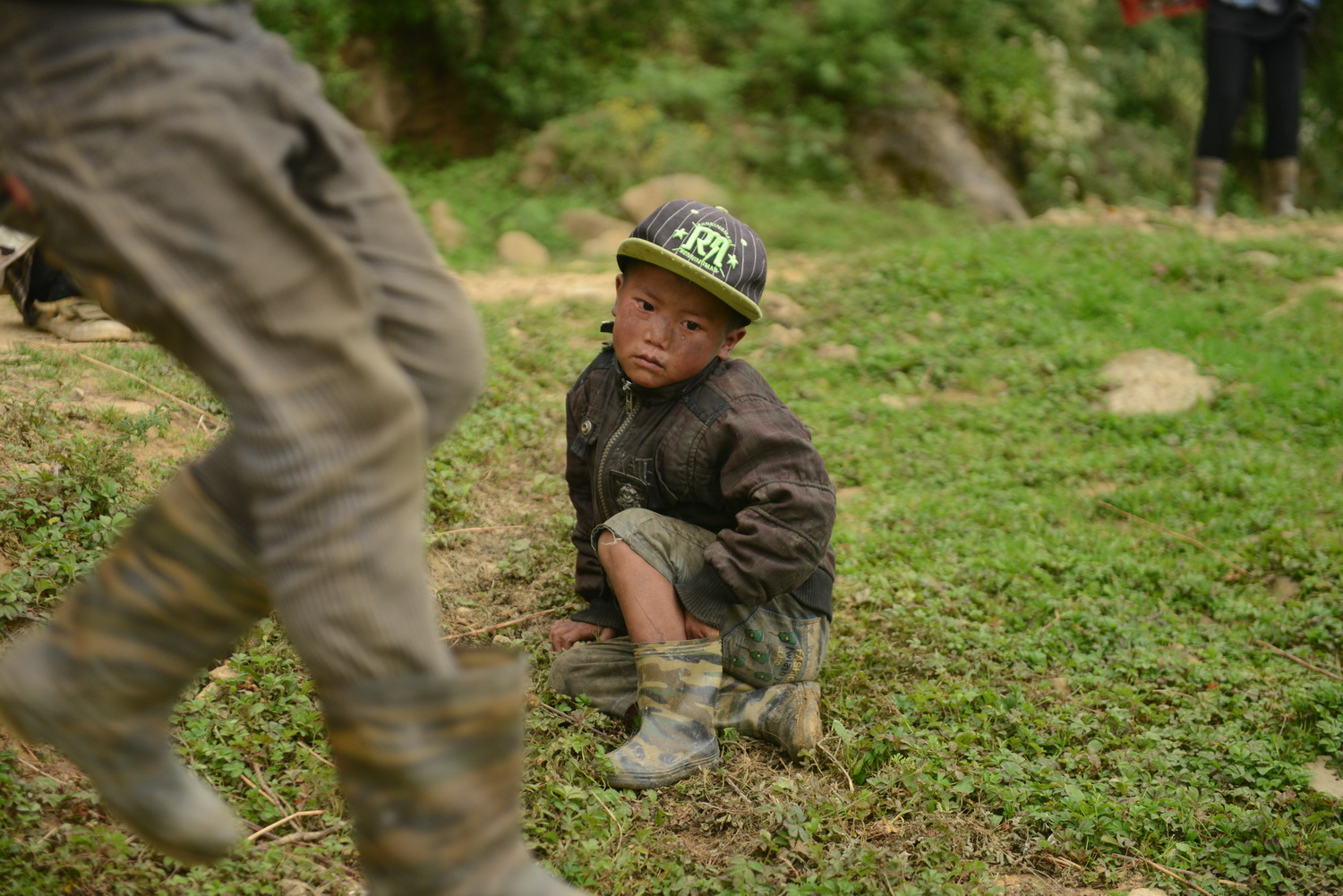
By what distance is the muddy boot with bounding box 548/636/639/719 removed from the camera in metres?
2.94

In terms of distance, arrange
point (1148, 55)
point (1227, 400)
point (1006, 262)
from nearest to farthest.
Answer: point (1227, 400) → point (1006, 262) → point (1148, 55)

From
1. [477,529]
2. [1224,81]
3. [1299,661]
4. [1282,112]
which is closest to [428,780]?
[477,529]

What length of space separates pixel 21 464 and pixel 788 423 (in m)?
2.15

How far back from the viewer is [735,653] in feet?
9.59

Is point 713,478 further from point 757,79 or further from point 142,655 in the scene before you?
point 757,79

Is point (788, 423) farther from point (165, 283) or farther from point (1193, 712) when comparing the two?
point (165, 283)

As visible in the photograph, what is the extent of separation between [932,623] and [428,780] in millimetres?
2545

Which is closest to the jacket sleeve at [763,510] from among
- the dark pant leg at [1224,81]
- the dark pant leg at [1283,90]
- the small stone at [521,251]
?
the small stone at [521,251]

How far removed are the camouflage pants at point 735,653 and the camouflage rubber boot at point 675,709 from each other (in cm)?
16

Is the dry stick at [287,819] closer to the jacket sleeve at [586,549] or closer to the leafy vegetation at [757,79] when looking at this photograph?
the jacket sleeve at [586,549]

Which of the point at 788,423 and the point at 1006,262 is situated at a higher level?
the point at 788,423

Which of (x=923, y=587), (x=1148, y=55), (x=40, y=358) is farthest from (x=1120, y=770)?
(x=1148, y=55)

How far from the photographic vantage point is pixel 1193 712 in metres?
3.17

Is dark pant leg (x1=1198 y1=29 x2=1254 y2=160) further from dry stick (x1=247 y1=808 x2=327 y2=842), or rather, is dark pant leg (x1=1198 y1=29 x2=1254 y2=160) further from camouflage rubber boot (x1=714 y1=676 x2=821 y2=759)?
dry stick (x1=247 y1=808 x2=327 y2=842)
